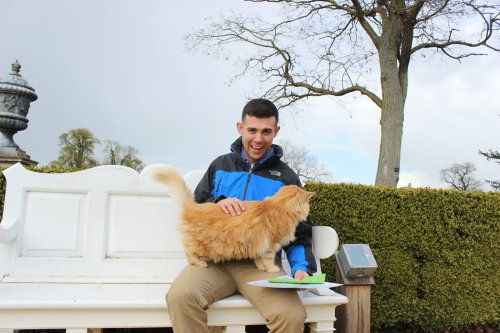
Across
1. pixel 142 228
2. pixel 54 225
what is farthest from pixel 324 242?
pixel 54 225

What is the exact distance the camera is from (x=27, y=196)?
3.12 metres

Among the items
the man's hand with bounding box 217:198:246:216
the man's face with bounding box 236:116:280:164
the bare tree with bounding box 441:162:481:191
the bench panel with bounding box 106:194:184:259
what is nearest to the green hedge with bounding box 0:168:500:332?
the bench panel with bounding box 106:194:184:259

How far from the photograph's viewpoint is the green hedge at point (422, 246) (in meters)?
4.12

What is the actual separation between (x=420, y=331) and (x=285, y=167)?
2954 mm

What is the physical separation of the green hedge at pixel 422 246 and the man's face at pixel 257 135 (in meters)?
1.41

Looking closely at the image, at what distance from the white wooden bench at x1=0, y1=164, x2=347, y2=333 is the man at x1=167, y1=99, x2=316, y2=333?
36cm

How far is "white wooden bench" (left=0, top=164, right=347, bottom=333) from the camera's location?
2928mm

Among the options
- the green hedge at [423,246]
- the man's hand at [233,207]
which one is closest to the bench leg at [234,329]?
the man's hand at [233,207]

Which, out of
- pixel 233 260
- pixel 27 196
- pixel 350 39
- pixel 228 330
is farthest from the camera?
pixel 350 39

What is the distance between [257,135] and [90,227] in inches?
59.8

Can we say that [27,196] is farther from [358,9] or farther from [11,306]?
[358,9]

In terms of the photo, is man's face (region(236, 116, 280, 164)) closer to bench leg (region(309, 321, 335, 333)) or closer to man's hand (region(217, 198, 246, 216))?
man's hand (region(217, 198, 246, 216))

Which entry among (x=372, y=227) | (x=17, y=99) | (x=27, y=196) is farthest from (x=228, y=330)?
(x=17, y=99)

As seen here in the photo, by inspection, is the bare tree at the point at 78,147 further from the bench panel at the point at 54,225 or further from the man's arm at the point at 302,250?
the man's arm at the point at 302,250
